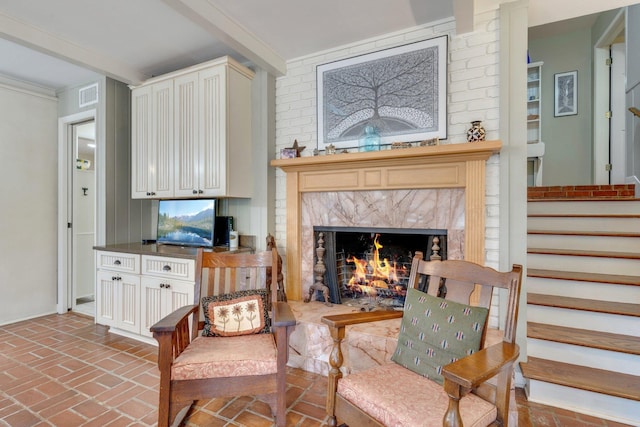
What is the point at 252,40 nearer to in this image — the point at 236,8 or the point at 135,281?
the point at 236,8

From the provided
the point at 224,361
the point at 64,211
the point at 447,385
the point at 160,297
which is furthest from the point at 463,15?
the point at 64,211

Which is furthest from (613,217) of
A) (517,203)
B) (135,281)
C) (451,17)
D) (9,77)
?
(9,77)

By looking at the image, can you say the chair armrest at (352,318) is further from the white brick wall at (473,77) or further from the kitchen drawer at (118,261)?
the kitchen drawer at (118,261)

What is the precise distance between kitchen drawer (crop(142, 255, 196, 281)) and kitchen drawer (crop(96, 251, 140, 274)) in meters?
0.12

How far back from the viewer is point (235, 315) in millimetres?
2100

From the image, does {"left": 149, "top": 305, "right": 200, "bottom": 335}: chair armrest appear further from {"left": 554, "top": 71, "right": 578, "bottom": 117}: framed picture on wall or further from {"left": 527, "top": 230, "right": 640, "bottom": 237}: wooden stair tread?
{"left": 554, "top": 71, "right": 578, "bottom": 117}: framed picture on wall

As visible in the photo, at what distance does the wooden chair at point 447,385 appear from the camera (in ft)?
3.88

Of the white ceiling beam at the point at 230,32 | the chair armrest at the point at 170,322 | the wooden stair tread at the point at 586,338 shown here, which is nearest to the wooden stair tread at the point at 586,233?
the wooden stair tread at the point at 586,338

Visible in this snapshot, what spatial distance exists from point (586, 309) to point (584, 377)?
0.50m

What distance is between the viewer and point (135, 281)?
3.02 meters

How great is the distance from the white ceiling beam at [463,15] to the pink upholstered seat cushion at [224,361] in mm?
2417

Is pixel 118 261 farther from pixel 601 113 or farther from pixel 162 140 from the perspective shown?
pixel 601 113

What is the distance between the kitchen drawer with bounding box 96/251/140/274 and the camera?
3.02 meters

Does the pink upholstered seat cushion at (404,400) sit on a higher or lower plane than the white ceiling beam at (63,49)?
lower
